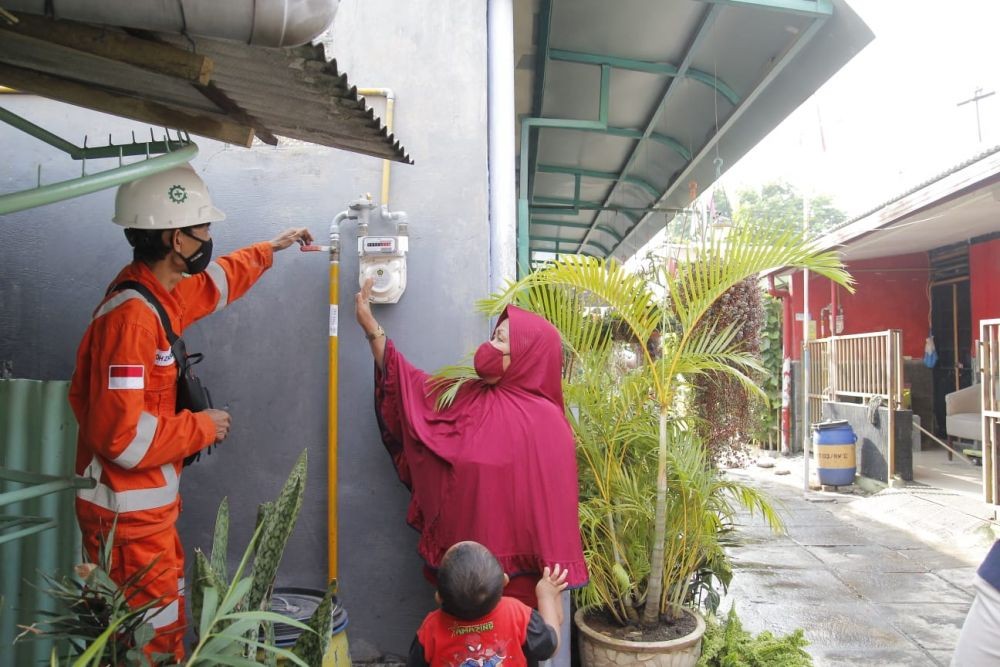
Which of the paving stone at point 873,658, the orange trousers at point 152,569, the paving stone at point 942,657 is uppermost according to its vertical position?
the orange trousers at point 152,569

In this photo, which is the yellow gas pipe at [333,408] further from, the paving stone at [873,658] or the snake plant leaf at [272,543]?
the paving stone at [873,658]

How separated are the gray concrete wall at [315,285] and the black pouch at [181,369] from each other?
743 millimetres

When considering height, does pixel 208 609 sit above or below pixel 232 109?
below

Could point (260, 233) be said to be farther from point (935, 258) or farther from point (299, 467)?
point (935, 258)

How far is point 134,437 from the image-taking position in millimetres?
2441

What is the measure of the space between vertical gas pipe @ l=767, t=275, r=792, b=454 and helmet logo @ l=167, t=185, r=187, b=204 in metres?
11.4

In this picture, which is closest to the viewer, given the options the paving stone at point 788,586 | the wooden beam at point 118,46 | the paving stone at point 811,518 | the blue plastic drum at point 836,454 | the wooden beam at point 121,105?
the wooden beam at point 118,46

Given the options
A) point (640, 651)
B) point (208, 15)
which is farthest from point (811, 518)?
point (208, 15)

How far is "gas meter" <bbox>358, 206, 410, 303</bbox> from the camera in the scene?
11.4 feet

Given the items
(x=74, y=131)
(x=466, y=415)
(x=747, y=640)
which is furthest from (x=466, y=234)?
(x=747, y=640)

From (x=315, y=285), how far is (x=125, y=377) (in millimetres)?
1328

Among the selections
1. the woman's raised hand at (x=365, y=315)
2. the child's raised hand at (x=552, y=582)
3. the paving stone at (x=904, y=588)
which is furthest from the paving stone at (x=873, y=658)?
the woman's raised hand at (x=365, y=315)

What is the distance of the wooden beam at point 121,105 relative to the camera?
7.15 feet

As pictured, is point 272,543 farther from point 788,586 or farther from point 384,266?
point 788,586
